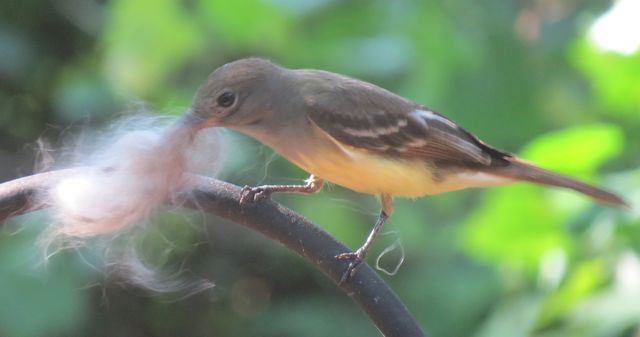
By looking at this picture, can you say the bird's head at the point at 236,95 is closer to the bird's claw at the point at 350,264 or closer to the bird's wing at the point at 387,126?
the bird's wing at the point at 387,126

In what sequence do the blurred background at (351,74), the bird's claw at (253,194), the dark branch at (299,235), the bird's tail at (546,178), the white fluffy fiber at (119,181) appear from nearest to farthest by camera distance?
the white fluffy fiber at (119,181), the dark branch at (299,235), the bird's claw at (253,194), the bird's tail at (546,178), the blurred background at (351,74)

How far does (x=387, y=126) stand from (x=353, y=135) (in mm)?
192

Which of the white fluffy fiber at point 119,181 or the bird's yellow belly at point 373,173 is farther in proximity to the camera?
the bird's yellow belly at point 373,173

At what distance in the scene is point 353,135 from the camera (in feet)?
8.53

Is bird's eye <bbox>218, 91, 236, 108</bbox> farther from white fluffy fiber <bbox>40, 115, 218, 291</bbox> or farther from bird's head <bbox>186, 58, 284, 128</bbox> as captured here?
white fluffy fiber <bbox>40, 115, 218, 291</bbox>

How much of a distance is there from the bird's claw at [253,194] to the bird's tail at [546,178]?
0.84 metres

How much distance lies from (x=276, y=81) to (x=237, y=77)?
0.61 ft

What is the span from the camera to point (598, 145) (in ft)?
8.64

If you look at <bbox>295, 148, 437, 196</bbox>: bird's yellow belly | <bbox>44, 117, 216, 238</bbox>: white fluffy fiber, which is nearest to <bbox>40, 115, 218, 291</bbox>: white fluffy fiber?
<bbox>44, 117, 216, 238</bbox>: white fluffy fiber

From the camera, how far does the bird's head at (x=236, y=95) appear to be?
2.18 m

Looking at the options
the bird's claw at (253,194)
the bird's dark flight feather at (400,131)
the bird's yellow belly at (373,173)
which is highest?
the bird's dark flight feather at (400,131)

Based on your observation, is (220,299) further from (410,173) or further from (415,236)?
(410,173)

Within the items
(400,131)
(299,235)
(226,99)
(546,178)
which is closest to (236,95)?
(226,99)

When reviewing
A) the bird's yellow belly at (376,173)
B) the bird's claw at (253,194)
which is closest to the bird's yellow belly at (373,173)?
the bird's yellow belly at (376,173)
